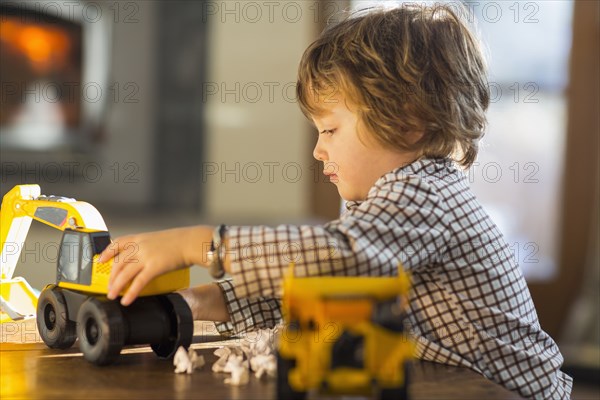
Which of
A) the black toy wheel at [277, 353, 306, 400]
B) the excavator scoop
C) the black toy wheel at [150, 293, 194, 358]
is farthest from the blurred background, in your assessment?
the black toy wheel at [277, 353, 306, 400]

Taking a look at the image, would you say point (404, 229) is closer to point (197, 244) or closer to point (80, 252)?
point (197, 244)

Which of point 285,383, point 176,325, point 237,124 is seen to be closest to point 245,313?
point 176,325

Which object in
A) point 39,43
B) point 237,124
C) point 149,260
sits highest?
point 39,43

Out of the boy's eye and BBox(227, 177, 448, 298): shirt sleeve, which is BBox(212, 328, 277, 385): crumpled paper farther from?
the boy's eye

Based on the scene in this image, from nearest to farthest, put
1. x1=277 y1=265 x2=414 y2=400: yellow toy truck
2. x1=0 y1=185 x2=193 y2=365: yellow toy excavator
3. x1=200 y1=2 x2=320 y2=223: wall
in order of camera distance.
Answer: x1=277 y1=265 x2=414 y2=400: yellow toy truck, x1=0 y1=185 x2=193 y2=365: yellow toy excavator, x1=200 y1=2 x2=320 y2=223: wall

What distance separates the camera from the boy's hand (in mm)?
889

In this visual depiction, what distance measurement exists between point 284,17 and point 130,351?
2433 mm

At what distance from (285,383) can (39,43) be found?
264 cm

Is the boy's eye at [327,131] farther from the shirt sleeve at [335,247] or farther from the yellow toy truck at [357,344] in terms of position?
the yellow toy truck at [357,344]

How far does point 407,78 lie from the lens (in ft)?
3.60

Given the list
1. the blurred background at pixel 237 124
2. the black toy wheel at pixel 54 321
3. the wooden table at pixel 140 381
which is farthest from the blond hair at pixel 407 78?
the blurred background at pixel 237 124

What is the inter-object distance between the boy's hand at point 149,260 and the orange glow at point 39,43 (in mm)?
2347

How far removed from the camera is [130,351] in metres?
0.98

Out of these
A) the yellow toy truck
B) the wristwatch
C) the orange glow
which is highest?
the orange glow
